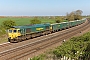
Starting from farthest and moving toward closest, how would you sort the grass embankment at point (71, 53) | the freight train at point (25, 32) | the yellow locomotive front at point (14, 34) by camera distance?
the freight train at point (25, 32) → the yellow locomotive front at point (14, 34) → the grass embankment at point (71, 53)

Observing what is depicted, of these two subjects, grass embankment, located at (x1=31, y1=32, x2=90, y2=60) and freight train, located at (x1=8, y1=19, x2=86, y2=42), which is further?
freight train, located at (x1=8, y1=19, x2=86, y2=42)

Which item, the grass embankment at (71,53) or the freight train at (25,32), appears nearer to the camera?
the grass embankment at (71,53)

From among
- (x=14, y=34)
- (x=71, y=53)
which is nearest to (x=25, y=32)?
(x=14, y=34)

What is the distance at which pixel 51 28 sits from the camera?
153 feet

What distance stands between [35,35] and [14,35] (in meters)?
6.73

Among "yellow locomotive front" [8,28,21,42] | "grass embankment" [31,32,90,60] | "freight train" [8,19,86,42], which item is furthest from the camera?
"freight train" [8,19,86,42]

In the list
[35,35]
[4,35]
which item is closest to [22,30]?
[35,35]

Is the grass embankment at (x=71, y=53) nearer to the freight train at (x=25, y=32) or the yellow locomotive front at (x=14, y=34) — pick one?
the yellow locomotive front at (x=14, y=34)

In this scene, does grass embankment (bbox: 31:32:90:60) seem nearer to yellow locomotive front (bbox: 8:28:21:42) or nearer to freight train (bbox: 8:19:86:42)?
yellow locomotive front (bbox: 8:28:21:42)

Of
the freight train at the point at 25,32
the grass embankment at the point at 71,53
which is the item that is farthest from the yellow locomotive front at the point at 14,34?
the grass embankment at the point at 71,53

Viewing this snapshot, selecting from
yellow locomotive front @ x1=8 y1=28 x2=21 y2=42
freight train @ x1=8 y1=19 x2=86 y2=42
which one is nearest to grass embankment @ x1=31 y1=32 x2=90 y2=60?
yellow locomotive front @ x1=8 y1=28 x2=21 y2=42

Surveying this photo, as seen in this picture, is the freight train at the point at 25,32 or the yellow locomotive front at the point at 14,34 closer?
the yellow locomotive front at the point at 14,34

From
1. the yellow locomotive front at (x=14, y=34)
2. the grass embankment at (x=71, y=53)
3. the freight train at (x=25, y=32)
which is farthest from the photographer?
the freight train at (x=25, y=32)

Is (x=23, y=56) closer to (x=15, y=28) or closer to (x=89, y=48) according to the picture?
(x=89, y=48)
